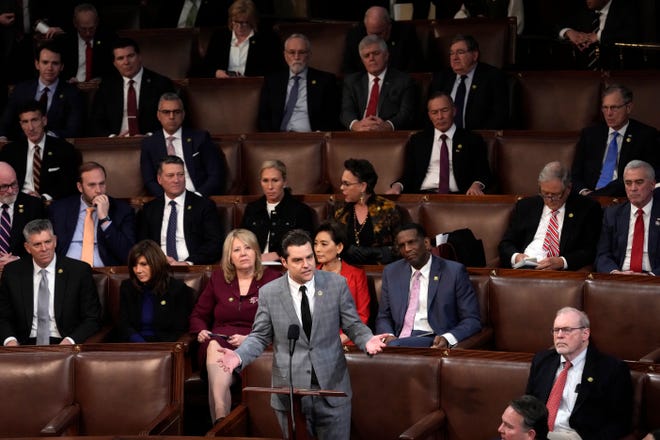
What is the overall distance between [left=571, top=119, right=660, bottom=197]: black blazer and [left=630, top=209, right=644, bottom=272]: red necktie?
1.52 feet

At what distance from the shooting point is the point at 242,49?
6.71 meters

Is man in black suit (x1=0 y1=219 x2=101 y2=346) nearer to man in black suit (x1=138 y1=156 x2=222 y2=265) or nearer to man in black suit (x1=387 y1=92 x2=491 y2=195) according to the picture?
man in black suit (x1=138 y1=156 x2=222 y2=265)

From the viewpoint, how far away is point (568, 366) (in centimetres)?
393

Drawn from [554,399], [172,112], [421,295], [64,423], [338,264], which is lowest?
[64,423]

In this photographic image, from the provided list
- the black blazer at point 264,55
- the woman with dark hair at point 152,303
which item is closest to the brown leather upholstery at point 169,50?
the black blazer at point 264,55

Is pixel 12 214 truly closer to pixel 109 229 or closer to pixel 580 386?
pixel 109 229

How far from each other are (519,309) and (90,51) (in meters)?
3.27

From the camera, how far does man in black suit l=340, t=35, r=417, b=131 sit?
6.07m

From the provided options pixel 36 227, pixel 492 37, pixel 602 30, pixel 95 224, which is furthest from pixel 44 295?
pixel 602 30

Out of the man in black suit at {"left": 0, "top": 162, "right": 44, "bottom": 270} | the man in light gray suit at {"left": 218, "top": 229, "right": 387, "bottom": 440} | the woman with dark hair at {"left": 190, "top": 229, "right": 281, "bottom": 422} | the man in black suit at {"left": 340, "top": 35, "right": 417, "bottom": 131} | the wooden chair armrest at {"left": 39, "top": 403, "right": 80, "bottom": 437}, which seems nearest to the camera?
the man in light gray suit at {"left": 218, "top": 229, "right": 387, "bottom": 440}

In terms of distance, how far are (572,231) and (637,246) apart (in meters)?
0.28

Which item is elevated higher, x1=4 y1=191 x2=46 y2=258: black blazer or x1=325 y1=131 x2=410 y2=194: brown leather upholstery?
x1=325 y1=131 x2=410 y2=194: brown leather upholstery

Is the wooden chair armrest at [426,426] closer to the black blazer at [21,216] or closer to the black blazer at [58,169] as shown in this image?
the black blazer at [21,216]

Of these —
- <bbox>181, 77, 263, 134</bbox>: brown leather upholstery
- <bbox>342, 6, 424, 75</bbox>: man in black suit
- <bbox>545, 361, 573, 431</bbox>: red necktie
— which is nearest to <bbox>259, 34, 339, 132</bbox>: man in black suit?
<bbox>181, 77, 263, 134</bbox>: brown leather upholstery
